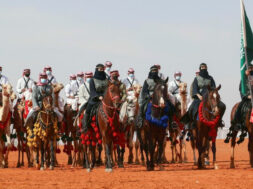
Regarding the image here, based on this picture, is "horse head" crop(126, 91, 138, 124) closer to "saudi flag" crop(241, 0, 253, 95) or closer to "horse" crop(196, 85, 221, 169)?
"horse" crop(196, 85, 221, 169)

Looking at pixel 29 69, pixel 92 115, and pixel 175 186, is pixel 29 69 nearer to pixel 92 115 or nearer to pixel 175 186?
pixel 92 115

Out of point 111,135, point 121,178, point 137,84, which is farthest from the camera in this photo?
point 137,84

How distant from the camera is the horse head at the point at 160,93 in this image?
22.1 meters

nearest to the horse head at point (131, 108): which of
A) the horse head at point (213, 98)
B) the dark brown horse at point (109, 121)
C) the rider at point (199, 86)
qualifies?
the rider at point (199, 86)

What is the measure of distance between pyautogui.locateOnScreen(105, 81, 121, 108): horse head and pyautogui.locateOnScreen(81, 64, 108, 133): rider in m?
1.03

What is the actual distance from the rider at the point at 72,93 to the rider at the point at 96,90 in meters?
6.20

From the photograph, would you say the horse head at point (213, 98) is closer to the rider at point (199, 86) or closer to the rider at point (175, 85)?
the rider at point (199, 86)

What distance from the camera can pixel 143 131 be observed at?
2333 cm

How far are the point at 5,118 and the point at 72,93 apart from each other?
4340mm

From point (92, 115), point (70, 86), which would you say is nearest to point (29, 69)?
point (70, 86)

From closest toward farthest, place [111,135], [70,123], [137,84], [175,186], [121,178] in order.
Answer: [175,186] → [121,178] → [111,135] → [137,84] → [70,123]

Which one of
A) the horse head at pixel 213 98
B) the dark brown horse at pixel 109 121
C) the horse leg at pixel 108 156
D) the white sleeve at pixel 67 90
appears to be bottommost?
the horse leg at pixel 108 156

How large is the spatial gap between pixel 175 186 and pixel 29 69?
50.5 ft

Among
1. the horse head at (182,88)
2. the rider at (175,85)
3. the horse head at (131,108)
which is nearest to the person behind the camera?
the horse head at (131,108)
